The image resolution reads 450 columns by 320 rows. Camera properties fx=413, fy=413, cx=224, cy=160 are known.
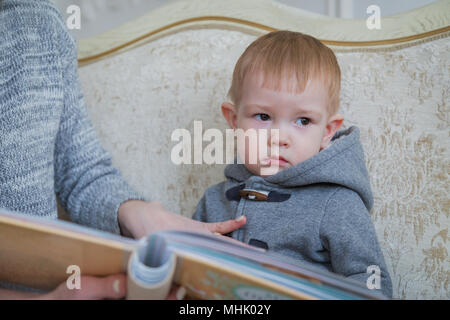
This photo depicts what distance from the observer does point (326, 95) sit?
81 cm

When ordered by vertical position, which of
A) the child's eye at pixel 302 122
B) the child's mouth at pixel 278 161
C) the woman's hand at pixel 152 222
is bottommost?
the woman's hand at pixel 152 222

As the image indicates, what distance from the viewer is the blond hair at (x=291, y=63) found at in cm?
79

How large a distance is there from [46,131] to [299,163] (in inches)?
19.9

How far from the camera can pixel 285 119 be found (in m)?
0.79

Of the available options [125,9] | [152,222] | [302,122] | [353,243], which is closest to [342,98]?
[302,122]

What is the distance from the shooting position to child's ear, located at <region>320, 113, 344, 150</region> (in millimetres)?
849

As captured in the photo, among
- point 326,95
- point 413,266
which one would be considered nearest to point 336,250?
point 413,266
